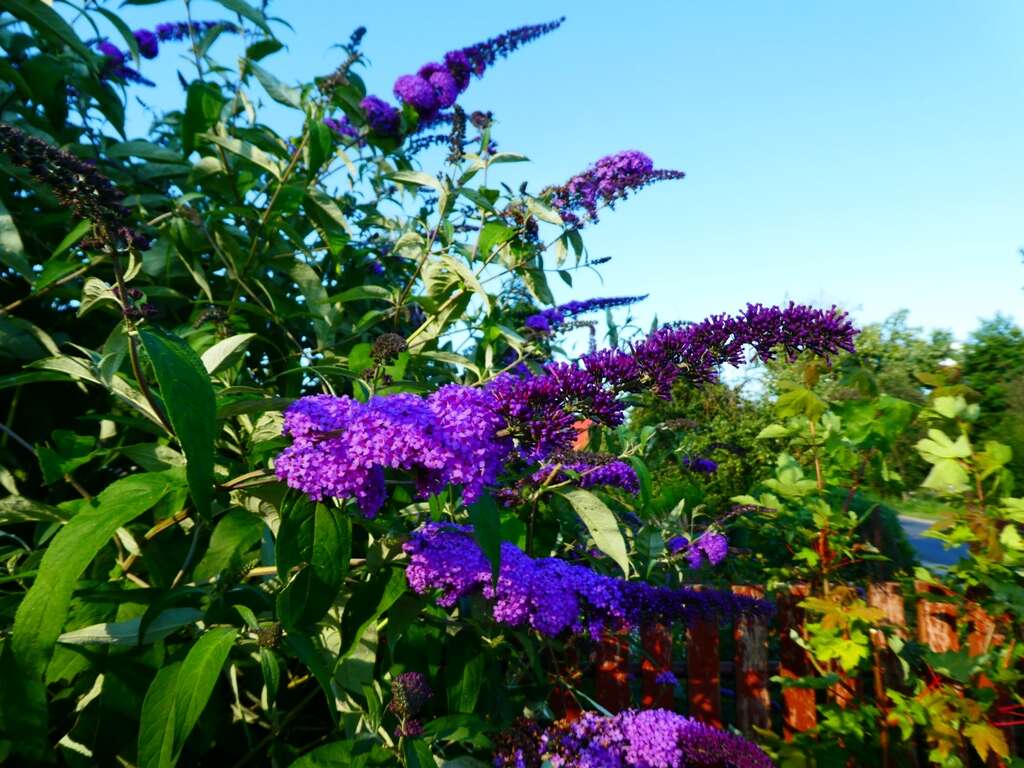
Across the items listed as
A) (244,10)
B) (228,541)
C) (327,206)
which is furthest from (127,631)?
(244,10)

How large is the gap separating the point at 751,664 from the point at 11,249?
113 inches

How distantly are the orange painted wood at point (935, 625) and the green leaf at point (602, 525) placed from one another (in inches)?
57.4

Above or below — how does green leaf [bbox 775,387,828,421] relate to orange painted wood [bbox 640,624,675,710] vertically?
above

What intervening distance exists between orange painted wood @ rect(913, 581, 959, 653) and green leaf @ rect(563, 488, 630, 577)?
146cm

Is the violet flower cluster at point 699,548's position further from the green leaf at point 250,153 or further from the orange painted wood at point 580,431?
the green leaf at point 250,153

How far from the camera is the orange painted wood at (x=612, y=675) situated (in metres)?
2.68

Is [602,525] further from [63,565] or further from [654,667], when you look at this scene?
[654,667]

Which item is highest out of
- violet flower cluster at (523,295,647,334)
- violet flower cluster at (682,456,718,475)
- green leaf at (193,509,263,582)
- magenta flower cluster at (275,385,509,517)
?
violet flower cluster at (523,295,647,334)

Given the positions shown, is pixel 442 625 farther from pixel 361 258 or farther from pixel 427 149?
pixel 427 149

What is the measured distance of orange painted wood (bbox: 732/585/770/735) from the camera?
112 inches

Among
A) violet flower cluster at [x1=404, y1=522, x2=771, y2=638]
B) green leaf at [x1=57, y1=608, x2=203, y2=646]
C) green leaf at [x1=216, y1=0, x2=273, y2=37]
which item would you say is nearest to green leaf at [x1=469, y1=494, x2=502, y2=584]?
violet flower cluster at [x1=404, y1=522, x2=771, y2=638]

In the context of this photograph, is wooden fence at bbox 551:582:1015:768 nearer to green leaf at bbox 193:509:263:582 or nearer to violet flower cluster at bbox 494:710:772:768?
violet flower cluster at bbox 494:710:772:768

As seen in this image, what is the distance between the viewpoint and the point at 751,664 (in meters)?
2.85

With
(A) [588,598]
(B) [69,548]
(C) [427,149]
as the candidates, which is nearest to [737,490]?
(C) [427,149]
